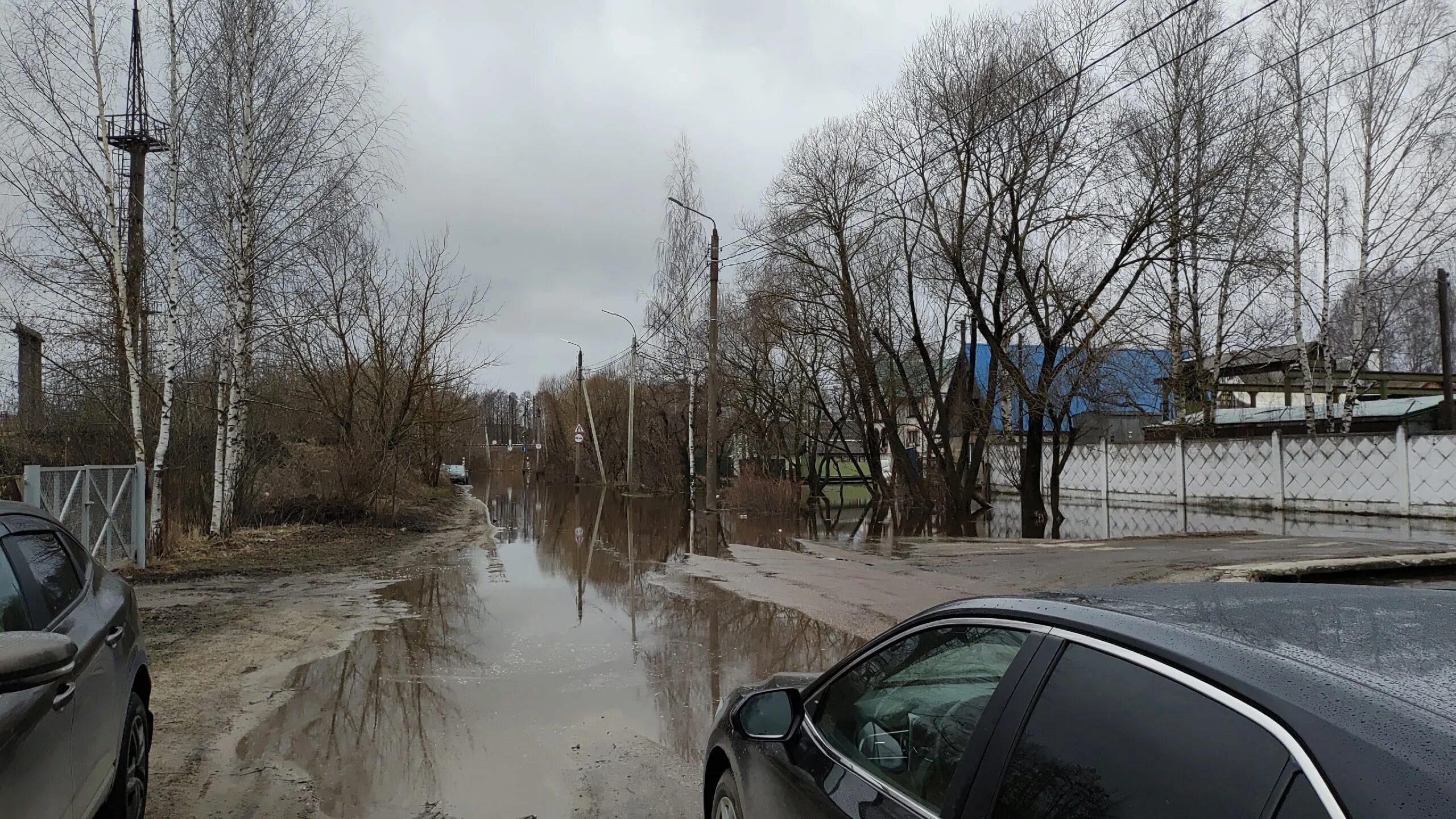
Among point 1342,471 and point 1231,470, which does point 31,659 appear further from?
point 1231,470

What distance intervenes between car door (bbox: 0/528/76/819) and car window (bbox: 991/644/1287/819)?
2.80m

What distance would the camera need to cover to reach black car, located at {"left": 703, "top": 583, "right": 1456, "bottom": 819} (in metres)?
1.32

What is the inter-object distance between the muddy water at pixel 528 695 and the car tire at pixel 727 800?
116cm

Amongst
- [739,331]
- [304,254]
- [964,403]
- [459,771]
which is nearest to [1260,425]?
[964,403]

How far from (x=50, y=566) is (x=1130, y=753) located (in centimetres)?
430

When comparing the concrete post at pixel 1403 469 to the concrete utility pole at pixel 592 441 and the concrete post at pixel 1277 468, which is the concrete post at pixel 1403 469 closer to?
the concrete post at pixel 1277 468

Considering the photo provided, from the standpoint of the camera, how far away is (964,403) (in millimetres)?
26703

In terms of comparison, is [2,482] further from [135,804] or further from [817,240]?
[817,240]

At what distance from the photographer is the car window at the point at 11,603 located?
325 centimetres

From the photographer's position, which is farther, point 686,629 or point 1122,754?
point 686,629

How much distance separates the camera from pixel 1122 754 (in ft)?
5.52

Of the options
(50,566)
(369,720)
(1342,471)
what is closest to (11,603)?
(50,566)

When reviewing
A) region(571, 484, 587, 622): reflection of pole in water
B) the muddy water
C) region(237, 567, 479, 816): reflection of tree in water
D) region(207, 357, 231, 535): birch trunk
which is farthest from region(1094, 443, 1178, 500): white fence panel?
region(207, 357, 231, 535): birch trunk

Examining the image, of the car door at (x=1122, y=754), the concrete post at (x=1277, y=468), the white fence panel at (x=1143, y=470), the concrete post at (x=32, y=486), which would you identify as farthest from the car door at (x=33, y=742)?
the white fence panel at (x=1143, y=470)
